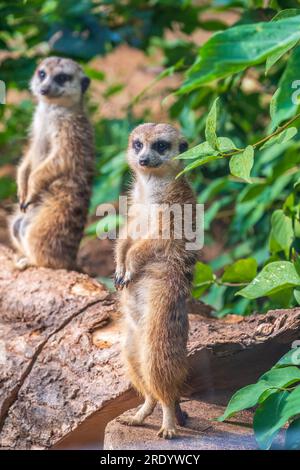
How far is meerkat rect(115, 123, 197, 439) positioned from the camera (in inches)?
118

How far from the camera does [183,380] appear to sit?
119 inches

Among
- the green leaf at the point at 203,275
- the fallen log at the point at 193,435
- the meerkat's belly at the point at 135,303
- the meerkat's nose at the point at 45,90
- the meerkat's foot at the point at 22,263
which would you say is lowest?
the fallen log at the point at 193,435

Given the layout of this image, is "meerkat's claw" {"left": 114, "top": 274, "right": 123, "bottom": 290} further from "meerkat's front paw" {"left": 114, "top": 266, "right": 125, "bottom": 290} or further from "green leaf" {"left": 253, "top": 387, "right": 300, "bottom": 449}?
"green leaf" {"left": 253, "top": 387, "right": 300, "bottom": 449}

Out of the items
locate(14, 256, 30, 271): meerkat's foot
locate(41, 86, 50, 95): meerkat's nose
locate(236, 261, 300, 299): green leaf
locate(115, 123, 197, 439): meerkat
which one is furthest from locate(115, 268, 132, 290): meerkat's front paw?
locate(41, 86, 50, 95): meerkat's nose

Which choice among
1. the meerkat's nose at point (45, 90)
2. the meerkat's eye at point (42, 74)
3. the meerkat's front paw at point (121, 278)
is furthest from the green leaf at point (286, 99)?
the meerkat's eye at point (42, 74)

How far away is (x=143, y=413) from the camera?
3.09 metres

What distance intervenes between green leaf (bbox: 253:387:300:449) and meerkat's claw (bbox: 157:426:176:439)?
16.0 inches

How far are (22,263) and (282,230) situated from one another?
4.81 feet

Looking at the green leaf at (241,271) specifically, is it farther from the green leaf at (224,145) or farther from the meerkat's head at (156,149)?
the green leaf at (224,145)

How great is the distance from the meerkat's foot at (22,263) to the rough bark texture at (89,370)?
2.90ft

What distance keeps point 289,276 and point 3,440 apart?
4.24ft

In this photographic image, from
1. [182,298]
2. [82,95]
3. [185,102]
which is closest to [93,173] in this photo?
[82,95]

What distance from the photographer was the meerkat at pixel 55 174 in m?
4.79

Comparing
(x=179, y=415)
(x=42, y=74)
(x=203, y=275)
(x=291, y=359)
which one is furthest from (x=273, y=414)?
(x=42, y=74)
